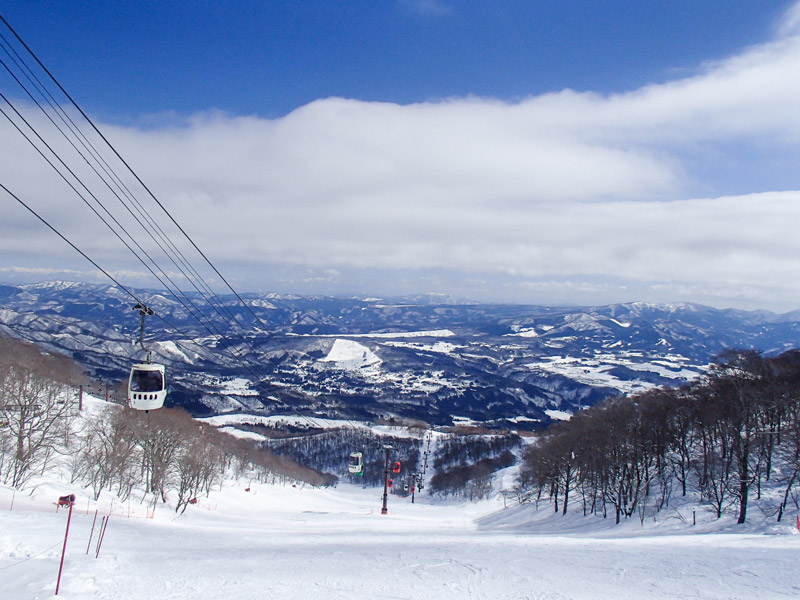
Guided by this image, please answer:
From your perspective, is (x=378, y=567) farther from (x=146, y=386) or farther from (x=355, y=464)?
(x=355, y=464)

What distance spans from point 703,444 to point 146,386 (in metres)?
44.8

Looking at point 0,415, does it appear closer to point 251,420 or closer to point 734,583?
point 734,583

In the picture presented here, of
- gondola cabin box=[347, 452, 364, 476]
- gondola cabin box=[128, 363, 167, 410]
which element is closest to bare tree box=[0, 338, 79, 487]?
gondola cabin box=[128, 363, 167, 410]

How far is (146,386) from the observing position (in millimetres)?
18750

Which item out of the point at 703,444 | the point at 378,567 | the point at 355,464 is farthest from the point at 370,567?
the point at 703,444

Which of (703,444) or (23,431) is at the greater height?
(703,444)

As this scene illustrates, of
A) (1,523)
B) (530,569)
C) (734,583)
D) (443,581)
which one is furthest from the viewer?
(1,523)

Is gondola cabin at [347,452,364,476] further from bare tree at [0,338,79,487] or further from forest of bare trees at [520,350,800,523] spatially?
bare tree at [0,338,79,487]

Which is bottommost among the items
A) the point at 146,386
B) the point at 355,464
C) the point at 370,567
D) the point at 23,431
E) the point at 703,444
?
the point at 355,464

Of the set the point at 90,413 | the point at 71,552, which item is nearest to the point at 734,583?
the point at 71,552

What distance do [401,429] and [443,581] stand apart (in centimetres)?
16754

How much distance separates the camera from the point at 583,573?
47.6 feet

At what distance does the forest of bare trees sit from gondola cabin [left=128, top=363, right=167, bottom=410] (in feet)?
111

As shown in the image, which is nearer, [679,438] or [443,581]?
[443,581]
